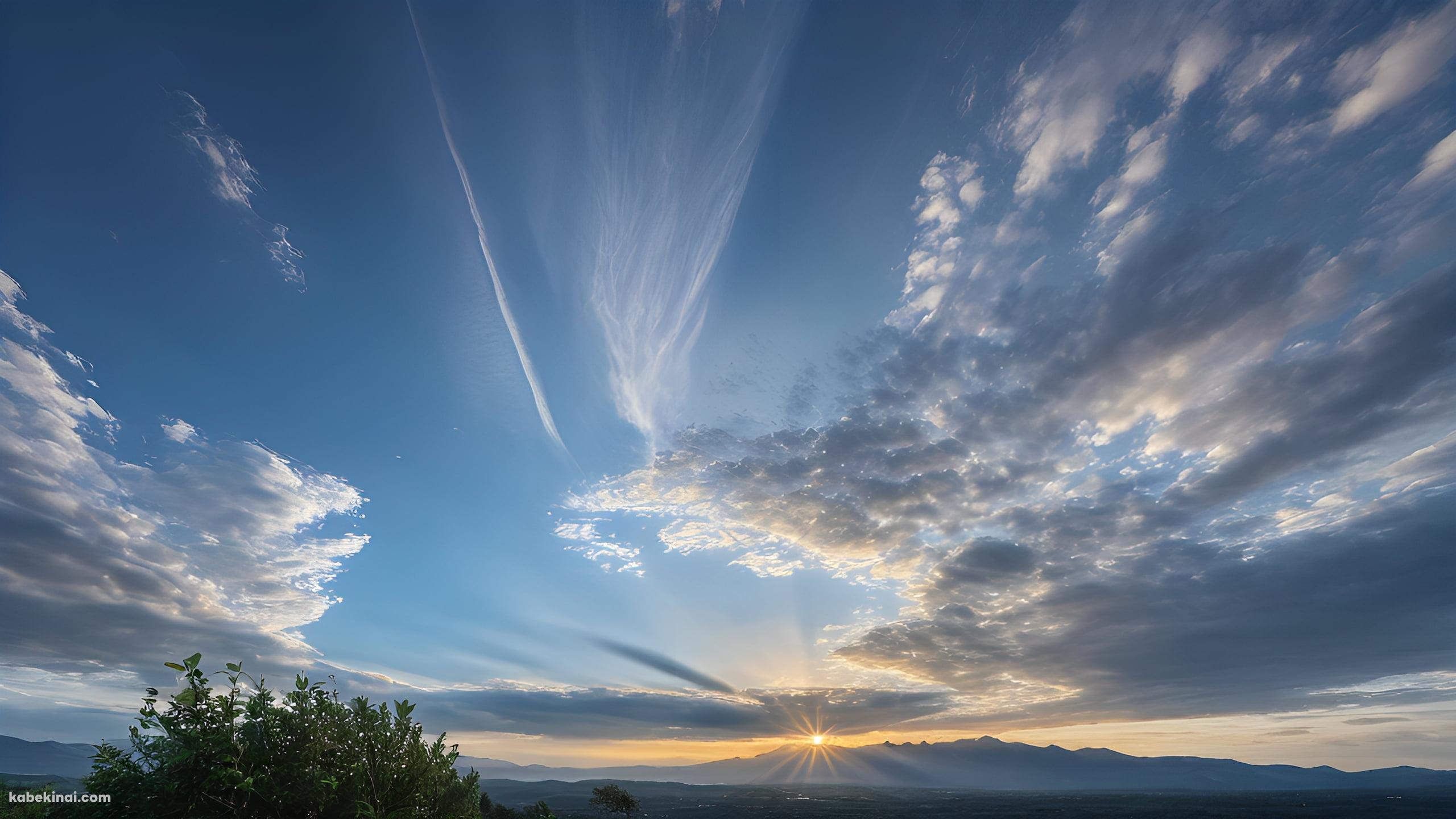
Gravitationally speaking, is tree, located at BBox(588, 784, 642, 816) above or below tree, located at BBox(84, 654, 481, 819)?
below

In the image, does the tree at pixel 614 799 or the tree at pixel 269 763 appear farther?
the tree at pixel 614 799

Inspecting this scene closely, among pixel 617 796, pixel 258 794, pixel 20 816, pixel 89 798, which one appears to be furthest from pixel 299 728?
pixel 617 796

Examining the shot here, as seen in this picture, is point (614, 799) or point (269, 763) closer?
point (269, 763)

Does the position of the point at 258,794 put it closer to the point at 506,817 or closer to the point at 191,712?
the point at 191,712

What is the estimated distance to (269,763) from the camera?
18203 mm

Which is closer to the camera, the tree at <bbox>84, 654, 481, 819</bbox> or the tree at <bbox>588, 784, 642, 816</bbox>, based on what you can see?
the tree at <bbox>84, 654, 481, 819</bbox>

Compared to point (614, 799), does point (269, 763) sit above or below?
above

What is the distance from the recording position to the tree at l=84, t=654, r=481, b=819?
16516 millimetres

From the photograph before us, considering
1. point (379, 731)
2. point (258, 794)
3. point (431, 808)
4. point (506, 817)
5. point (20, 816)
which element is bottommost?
point (506, 817)

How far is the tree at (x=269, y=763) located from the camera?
54.2 ft

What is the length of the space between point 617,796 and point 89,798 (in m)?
141

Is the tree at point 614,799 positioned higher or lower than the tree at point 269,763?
lower

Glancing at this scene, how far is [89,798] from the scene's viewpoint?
17609 millimetres

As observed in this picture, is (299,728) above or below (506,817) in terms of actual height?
above
